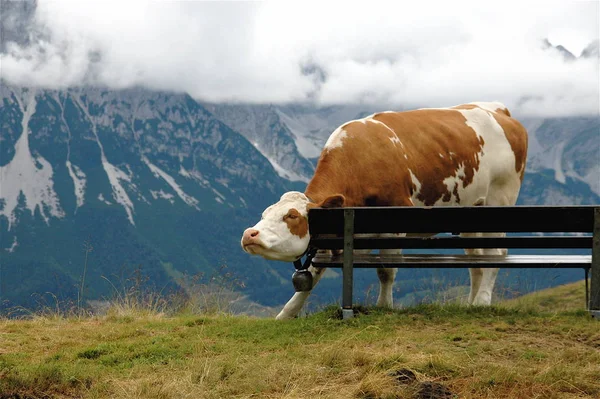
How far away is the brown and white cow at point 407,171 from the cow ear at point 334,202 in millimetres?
13

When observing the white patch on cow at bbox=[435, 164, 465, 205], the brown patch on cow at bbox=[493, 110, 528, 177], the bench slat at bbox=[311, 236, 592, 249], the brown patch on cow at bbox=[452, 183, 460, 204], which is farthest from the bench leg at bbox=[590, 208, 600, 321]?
the brown patch on cow at bbox=[493, 110, 528, 177]

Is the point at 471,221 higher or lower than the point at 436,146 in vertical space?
lower

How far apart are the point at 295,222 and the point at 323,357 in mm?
2885

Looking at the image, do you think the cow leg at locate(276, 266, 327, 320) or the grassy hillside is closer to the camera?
the grassy hillside

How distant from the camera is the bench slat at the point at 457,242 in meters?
9.93

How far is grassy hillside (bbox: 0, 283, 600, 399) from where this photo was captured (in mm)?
6785

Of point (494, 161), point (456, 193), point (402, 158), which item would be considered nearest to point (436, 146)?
point (456, 193)

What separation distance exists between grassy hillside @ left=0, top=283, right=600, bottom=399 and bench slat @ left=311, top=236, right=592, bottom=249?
31.8 inches

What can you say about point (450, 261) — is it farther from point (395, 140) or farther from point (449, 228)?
point (395, 140)

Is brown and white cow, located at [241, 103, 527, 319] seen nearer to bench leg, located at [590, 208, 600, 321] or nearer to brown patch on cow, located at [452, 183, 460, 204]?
brown patch on cow, located at [452, 183, 460, 204]

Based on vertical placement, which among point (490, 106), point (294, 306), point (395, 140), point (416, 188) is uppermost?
point (490, 106)

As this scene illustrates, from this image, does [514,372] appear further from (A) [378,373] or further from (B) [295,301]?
(B) [295,301]

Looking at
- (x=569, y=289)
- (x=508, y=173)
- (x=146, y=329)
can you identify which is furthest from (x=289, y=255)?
(x=569, y=289)

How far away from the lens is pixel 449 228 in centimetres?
990
